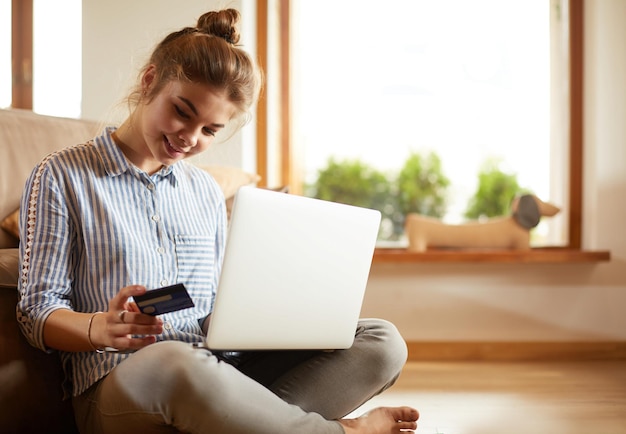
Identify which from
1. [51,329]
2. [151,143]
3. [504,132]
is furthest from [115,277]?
[504,132]

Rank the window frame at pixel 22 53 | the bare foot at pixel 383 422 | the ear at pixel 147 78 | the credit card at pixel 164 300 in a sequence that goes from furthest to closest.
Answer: the window frame at pixel 22 53
the ear at pixel 147 78
the bare foot at pixel 383 422
the credit card at pixel 164 300

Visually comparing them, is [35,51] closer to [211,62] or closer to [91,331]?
[211,62]

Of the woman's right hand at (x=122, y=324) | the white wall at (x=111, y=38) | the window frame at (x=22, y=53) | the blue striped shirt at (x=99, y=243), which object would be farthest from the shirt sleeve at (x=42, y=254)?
the window frame at (x=22, y=53)

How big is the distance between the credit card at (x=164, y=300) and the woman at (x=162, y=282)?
3 centimetres

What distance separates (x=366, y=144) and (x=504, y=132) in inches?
22.2

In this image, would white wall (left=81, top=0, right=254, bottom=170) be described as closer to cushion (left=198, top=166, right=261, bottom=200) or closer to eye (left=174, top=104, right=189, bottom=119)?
cushion (left=198, top=166, right=261, bottom=200)

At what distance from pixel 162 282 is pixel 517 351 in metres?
1.93

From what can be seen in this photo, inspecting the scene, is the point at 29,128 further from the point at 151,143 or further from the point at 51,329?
the point at 51,329

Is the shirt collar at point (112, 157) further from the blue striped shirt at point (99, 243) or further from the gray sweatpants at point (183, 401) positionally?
the gray sweatpants at point (183, 401)

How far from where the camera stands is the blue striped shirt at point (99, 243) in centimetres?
124

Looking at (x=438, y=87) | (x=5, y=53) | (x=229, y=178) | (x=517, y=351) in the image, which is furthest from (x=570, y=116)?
(x=5, y=53)

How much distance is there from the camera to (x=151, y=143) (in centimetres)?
135

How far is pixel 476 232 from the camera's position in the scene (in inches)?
117

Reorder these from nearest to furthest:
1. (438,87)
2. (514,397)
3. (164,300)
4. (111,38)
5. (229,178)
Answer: (164,300), (229,178), (514,397), (111,38), (438,87)
